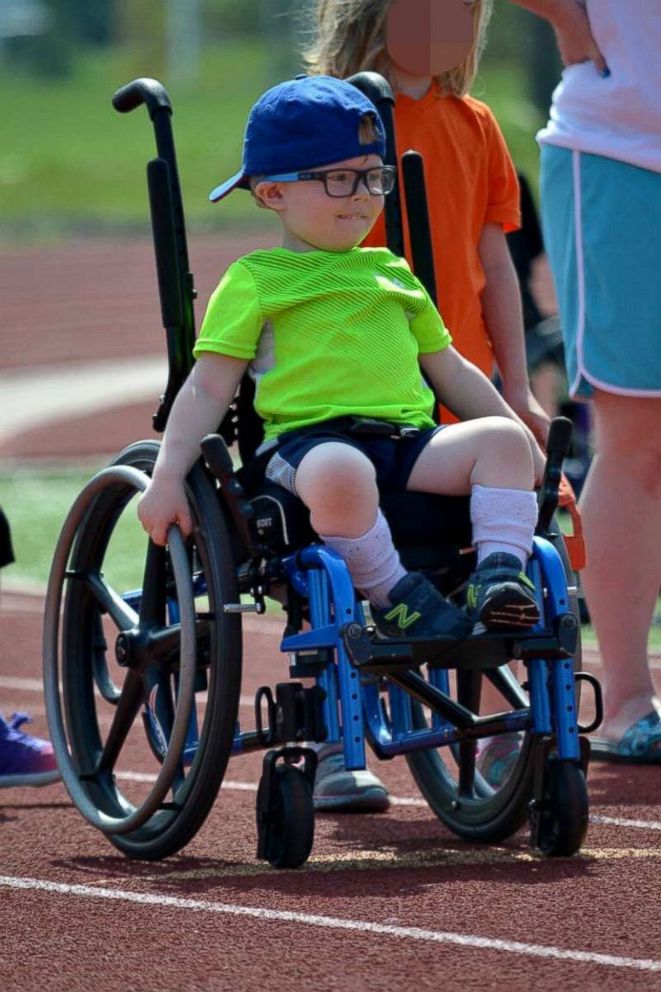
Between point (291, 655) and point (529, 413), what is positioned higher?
point (529, 413)

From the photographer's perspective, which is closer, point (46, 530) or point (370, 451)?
point (370, 451)

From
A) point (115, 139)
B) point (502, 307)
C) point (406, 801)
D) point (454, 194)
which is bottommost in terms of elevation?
point (406, 801)

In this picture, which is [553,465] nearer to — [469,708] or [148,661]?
[469,708]

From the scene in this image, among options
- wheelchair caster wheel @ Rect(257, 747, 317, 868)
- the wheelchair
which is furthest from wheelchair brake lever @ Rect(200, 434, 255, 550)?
wheelchair caster wheel @ Rect(257, 747, 317, 868)

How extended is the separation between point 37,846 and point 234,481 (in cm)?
99

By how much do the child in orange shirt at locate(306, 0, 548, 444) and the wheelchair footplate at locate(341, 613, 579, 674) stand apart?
1.07 metres

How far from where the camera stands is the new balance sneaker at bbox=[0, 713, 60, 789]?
4.89 metres

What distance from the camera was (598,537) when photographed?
5121 mm

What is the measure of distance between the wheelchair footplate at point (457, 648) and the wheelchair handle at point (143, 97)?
1248 millimetres

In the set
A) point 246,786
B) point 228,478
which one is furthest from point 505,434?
point 246,786

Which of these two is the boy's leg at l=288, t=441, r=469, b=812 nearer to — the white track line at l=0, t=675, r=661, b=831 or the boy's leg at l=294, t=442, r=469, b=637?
the boy's leg at l=294, t=442, r=469, b=637

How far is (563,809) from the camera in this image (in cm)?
376

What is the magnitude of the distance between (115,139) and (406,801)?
145 ft

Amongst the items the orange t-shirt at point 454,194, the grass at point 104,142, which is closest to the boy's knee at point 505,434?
the orange t-shirt at point 454,194
